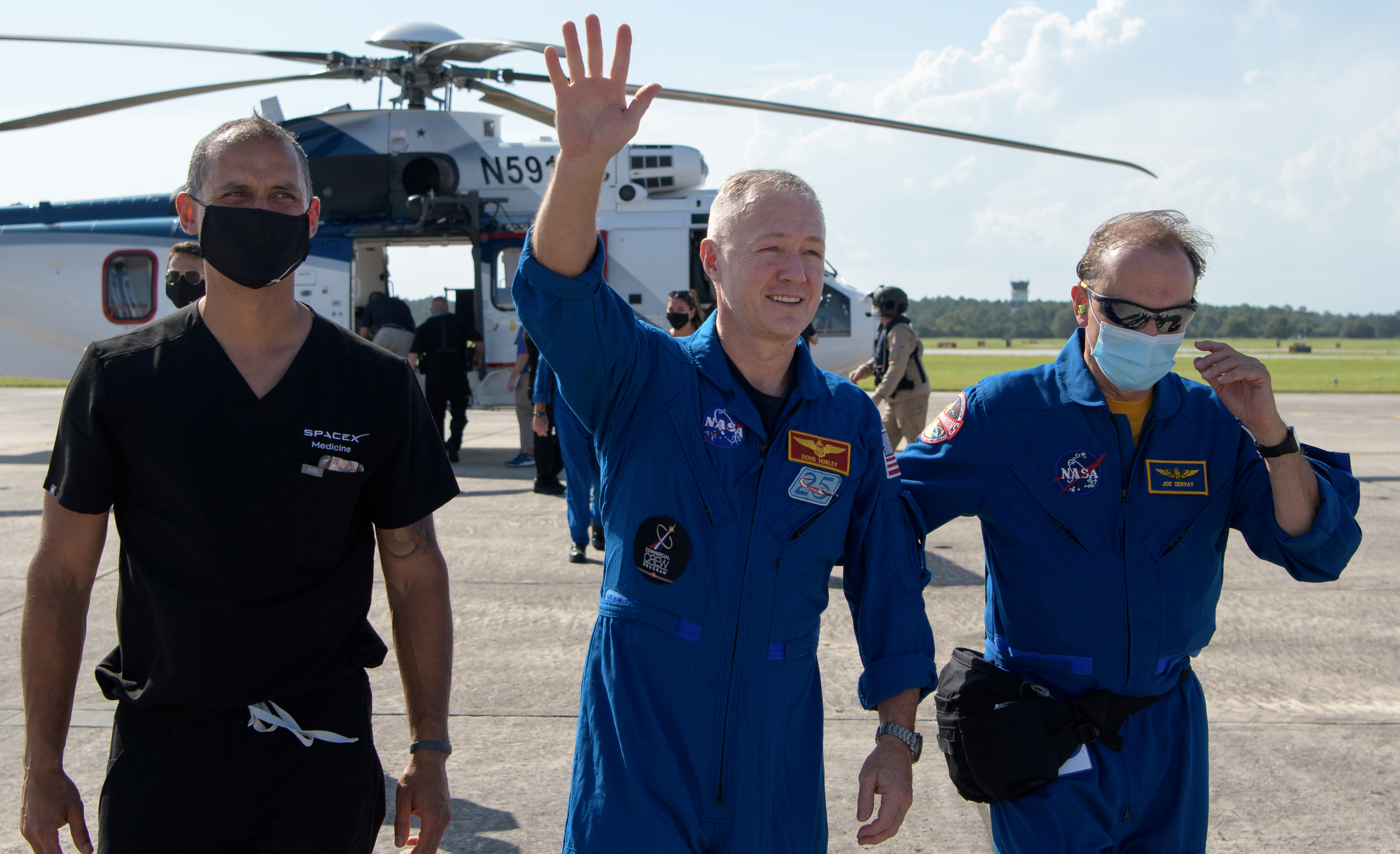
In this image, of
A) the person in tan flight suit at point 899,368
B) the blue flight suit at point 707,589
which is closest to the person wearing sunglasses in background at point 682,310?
the person in tan flight suit at point 899,368

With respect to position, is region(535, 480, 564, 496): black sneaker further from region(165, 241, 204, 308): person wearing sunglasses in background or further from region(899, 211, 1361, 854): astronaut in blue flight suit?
region(899, 211, 1361, 854): astronaut in blue flight suit

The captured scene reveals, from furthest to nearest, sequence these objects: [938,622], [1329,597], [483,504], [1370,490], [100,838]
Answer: [1370,490], [483,504], [1329,597], [938,622], [100,838]

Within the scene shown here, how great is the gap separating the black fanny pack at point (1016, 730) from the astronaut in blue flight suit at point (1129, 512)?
0.04 m

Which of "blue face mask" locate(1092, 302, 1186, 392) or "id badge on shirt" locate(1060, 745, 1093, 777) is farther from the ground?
"blue face mask" locate(1092, 302, 1186, 392)

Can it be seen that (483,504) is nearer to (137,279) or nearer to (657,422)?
(137,279)

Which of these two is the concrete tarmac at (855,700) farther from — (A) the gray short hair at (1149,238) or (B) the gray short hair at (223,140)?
(A) the gray short hair at (1149,238)

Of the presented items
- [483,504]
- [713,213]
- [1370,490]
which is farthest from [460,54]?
[1370,490]

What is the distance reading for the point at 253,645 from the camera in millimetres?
1894

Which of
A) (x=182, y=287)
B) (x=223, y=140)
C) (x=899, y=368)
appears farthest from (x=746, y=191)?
(x=899, y=368)

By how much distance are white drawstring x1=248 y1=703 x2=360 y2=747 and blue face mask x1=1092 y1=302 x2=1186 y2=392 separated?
186cm

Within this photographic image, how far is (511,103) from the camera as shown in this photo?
990 cm

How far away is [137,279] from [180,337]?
1190cm

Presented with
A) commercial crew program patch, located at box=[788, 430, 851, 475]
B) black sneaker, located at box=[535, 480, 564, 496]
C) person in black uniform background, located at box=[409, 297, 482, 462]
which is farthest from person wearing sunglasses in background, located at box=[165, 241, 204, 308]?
person in black uniform background, located at box=[409, 297, 482, 462]

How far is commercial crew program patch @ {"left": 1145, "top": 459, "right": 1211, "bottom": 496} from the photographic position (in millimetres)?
2283
